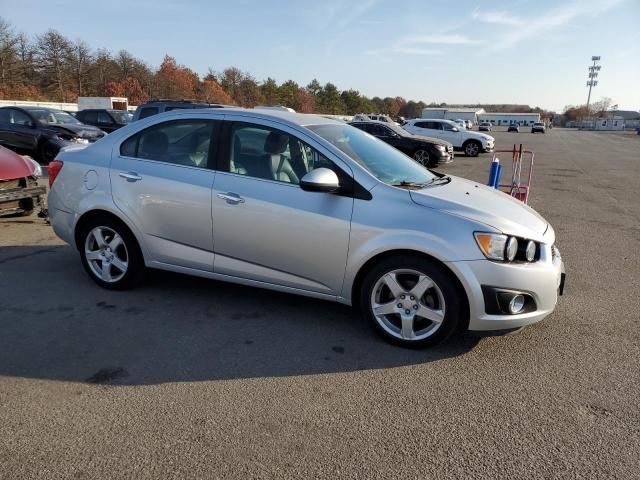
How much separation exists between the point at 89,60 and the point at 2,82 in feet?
52.9

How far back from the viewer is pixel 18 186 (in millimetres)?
6898

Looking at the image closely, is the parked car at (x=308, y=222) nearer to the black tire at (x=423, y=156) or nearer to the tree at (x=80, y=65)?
the black tire at (x=423, y=156)

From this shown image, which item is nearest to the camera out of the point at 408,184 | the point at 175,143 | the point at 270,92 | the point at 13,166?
the point at 408,184

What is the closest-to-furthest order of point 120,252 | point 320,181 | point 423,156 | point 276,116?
point 320,181 < point 276,116 < point 120,252 < point 423,156

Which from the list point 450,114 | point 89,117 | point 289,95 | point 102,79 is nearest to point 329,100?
point 289,95

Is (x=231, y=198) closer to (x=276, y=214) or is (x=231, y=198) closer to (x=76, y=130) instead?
(x=276, y=214)

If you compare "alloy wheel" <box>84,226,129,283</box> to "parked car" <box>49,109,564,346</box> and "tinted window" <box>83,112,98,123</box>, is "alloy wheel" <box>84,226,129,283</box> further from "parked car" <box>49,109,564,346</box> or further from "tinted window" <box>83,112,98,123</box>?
"tinted window" <box>83,112,98,123</box>

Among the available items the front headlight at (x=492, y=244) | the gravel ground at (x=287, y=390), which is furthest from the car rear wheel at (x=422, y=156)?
the front headlight at (x=492, y=244)

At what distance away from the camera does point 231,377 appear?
3.15 meters

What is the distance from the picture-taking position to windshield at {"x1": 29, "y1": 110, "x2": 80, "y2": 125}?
12.8m

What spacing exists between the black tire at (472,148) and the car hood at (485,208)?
20475 mm

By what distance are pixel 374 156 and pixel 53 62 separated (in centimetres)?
7705

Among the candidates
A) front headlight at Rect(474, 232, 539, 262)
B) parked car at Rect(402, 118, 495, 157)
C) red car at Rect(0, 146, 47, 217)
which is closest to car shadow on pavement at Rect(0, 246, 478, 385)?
front headlight at Rect(474, 232, 539, 262)

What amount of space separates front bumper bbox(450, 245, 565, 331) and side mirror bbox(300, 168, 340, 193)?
101 cm
